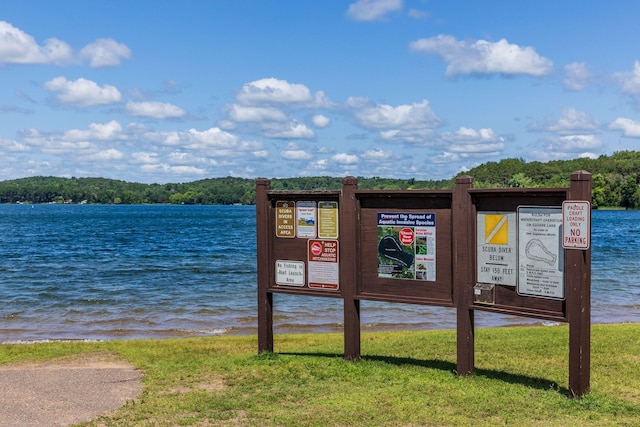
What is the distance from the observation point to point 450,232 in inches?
307

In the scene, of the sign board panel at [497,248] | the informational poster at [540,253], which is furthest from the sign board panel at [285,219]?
the informational poster at [540,253]

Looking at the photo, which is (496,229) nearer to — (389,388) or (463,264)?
(463,264)

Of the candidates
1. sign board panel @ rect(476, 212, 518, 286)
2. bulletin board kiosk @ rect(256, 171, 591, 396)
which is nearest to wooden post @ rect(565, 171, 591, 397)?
bulletin board kiosk @ rect(256, 171, 591, 396)

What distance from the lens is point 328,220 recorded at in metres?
8.76

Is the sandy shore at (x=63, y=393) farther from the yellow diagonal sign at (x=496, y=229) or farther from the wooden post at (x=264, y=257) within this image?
the yellow diagonal sign at (x=496, y=229)

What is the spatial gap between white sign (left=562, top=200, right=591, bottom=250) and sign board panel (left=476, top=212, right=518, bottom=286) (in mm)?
639

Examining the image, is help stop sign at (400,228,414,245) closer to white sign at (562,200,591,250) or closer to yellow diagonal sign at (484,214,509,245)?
yellow diagonal sign at (484,214,509,245)

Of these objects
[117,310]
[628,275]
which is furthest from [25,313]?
[628,275]

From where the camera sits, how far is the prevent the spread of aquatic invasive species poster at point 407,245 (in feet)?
26.1

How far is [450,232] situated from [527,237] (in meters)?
0.93

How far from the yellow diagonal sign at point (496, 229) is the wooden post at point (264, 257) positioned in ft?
10.2

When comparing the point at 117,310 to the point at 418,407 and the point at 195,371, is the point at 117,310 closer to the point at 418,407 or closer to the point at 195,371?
the point at 195,371

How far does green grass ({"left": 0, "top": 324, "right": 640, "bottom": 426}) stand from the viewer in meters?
6.29

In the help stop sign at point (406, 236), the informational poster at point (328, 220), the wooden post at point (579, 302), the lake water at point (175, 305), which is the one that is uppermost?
the informational poster at point (328, 220)
